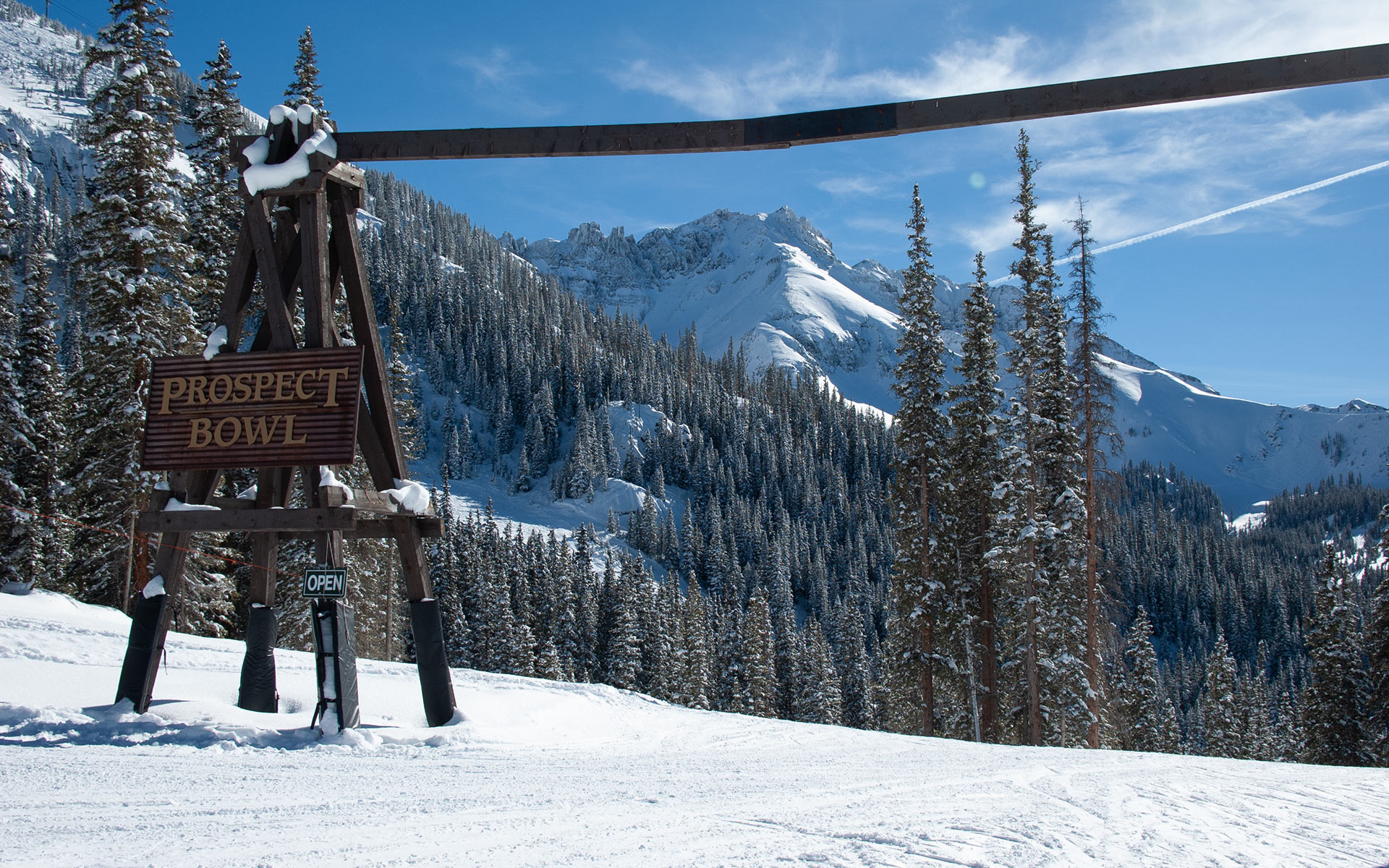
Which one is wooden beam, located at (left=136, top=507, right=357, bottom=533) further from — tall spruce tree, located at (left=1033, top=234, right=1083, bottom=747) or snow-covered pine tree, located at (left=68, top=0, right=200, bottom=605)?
tall spruce tree, located at (left=1033, top=234, right=1083, bottom=747)

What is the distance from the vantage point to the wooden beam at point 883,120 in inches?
297

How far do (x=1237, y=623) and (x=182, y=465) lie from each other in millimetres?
145111

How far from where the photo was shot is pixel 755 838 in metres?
4.64

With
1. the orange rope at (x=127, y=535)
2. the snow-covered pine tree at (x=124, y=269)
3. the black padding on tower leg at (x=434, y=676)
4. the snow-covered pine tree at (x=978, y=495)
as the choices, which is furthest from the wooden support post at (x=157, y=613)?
the snow-covered pine tree at (x=978, y=495)

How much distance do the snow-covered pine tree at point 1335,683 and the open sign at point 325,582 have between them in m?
29.9

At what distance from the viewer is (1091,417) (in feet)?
61.8

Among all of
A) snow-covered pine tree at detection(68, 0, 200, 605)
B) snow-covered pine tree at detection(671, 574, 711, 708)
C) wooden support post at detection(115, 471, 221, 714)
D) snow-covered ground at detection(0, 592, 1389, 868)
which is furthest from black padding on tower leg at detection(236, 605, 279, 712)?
Result: snow-covered pine tree at detection(671, 574, 711, 708)

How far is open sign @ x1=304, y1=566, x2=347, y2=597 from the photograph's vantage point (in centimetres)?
772

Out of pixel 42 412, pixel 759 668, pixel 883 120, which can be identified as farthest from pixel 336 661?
pixel 759 668

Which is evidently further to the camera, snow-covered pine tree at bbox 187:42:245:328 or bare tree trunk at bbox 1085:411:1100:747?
snow-covered pine tree at bbox 187:42:245:328

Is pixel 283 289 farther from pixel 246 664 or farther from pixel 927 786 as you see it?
pixel 927 786

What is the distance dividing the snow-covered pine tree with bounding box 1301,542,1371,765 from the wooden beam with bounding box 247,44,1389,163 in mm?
24358

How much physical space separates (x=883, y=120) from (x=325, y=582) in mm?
7341

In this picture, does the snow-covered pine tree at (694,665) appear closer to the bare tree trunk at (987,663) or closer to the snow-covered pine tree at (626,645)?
the snow-covered pine tree at (626,645)
